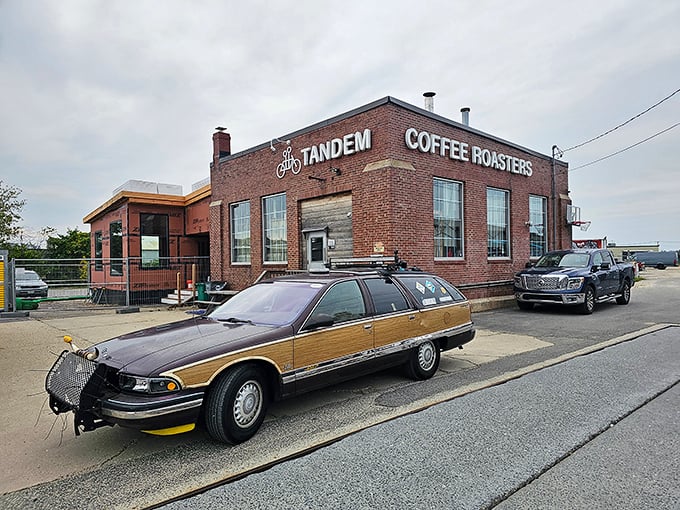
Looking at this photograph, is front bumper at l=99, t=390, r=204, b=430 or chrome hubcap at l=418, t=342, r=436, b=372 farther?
chrome hubcap at l=418, t=342, r=436, b=372

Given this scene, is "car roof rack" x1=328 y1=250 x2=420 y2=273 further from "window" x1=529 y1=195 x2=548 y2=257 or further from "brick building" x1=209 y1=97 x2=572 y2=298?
"window" x1=529 y1=195 x2=548 y2=257

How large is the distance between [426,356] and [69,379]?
162 inches

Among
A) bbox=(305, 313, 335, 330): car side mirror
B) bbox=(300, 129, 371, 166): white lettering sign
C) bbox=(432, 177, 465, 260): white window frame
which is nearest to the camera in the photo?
bbox=(305, 313, 335, 330): car side mirror

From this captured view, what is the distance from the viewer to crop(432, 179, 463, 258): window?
13367mm

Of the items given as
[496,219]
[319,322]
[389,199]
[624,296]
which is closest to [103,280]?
[389,199]

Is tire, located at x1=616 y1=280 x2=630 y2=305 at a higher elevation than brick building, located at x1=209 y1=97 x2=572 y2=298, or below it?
below

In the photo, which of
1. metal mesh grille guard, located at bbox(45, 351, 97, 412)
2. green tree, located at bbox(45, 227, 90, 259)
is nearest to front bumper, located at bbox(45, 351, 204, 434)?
metal mesh grille guard, located at bbox(45, 351, 97, 412)

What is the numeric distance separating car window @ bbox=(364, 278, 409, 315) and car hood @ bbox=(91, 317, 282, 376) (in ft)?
5.06

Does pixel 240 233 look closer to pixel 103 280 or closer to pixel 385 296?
pixel 103 280

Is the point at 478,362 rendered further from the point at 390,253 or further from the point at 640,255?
the point at 640,255

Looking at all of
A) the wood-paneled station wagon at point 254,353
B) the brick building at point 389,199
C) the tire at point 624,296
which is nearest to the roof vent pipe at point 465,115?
the brick building at point 389,199

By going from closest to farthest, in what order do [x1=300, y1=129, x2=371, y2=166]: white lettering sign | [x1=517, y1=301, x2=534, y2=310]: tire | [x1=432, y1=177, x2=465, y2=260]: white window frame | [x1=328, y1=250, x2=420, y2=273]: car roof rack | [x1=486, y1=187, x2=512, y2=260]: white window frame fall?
[x1=328, y1=250, x2=420, y2=273]: car roof rack → [x1=300, y1=129, x2=371, y2=166]: white lettering sign → [x1=432, y1=177, x2=465, y2=260]: white window frame → [x1=517, y1=301, x2=534, y2=310]: tire → [x1=486, y1=187, x2=512, y2=260]: white window frame

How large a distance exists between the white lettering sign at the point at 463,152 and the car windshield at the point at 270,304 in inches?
297

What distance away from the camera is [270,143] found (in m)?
15.4
